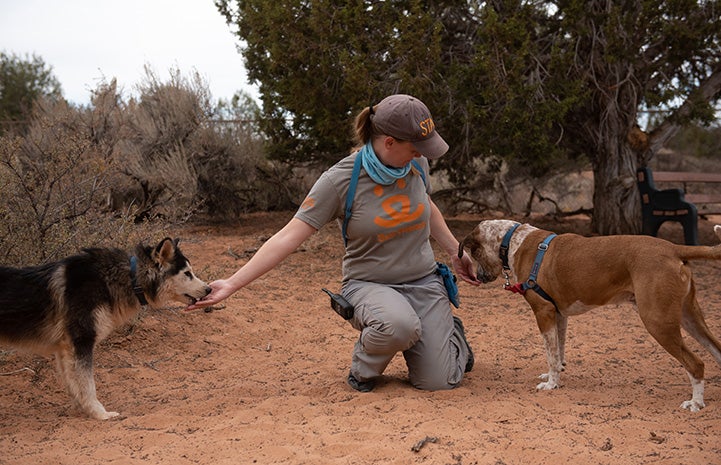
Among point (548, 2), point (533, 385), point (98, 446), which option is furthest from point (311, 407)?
point (548, 2)

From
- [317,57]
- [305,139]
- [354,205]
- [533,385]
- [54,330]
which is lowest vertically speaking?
[533,385]

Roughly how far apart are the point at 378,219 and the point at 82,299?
2.02 meters

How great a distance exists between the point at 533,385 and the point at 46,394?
3507 millimetres

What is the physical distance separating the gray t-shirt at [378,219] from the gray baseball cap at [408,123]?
35 cm

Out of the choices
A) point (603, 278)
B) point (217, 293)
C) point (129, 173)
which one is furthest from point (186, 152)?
point (603, 278)

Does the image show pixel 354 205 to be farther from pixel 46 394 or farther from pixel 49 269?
pixel 46 394

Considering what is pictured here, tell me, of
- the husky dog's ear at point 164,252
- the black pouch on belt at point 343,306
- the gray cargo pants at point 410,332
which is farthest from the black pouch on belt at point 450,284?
the husky dog's ear at point 164,252

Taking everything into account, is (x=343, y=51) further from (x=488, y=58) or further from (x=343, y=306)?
(x=343, y=306)

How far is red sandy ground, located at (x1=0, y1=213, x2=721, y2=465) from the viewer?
11.6 feet

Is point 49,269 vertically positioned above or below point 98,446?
above

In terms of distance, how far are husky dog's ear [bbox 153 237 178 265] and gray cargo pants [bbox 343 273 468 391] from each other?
1249mm

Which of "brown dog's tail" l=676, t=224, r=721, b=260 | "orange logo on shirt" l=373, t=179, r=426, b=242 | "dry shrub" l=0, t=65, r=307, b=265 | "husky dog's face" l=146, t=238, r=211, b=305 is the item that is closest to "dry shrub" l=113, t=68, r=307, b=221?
"dry shrub" l=0, t=65, r=307, b=265

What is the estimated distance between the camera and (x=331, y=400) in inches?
178

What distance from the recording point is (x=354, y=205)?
468cm
